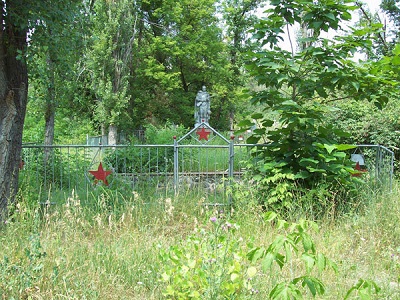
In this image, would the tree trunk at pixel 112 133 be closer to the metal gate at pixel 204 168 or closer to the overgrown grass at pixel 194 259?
the metal gate at pixel 204 168

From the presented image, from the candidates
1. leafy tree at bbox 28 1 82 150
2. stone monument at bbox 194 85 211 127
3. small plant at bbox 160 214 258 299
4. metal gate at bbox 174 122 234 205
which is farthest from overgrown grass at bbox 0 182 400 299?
stone monument at bbox 194 85 211 127

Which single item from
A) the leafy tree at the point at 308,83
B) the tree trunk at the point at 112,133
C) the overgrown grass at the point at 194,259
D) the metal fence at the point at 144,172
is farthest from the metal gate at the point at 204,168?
the tree trunk at the point at 112,133

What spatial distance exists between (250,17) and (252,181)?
24.7m

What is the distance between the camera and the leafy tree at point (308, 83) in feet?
16.3

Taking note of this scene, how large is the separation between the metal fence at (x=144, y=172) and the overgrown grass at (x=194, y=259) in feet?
4.04

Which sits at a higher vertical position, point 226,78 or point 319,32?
point 226,78

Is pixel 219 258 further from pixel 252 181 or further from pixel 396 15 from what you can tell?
pixel 396 15

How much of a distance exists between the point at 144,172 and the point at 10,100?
3788 mm

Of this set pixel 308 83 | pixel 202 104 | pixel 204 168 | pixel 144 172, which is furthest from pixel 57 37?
pixel 202 104

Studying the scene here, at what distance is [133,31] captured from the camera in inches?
711

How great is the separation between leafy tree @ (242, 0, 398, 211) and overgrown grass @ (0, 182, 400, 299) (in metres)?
0.64

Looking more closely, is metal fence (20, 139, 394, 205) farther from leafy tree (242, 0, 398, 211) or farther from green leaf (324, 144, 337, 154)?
green leaf (324, 144, 337, 154)

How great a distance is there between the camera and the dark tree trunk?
466 cm

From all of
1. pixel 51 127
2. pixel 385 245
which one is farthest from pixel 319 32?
pixel 51 127
